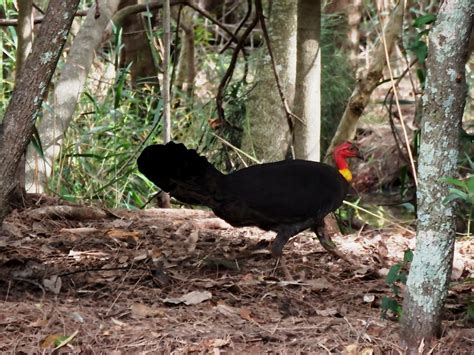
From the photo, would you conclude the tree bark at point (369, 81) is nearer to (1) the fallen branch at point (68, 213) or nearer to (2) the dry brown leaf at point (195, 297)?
(1) the fallen branch at point (68, 213)

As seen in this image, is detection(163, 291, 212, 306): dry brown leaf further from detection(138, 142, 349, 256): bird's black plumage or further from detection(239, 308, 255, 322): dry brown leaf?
detection(138, 142, 349, 256): bird's black plumage

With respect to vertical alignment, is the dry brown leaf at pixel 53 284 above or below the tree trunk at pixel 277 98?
below

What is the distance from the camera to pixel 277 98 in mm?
6734

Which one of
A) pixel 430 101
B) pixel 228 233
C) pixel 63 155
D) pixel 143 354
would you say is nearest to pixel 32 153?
pixel 63 155

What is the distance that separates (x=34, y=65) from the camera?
13.2ft

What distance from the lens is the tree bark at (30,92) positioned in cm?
394

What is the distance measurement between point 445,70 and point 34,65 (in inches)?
72.2

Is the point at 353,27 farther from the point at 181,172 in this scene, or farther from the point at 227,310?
the point at 227,310

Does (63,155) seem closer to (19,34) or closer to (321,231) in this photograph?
(19,34)

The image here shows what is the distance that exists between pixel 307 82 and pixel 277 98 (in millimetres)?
255

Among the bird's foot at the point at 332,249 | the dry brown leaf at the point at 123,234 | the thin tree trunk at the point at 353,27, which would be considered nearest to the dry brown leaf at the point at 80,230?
the dry brown leaf at the point at 123,234

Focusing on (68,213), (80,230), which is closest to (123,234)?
(80,230)

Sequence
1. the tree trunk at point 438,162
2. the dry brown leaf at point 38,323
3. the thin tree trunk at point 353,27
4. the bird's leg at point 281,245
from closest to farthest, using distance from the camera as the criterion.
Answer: the tree trunk at point 438,162
the dry brown leaf at point 38,323
the bird's leg at point 281,245
the thin tree trunk at point 353,27

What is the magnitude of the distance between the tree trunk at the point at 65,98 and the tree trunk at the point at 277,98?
1358 mm
